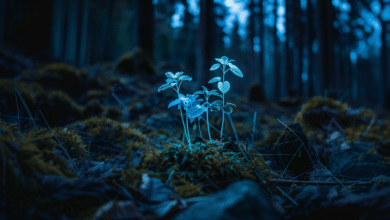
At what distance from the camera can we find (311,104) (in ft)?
10.7

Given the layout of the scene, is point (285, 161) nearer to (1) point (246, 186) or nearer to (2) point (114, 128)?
(1) point (246, 186)

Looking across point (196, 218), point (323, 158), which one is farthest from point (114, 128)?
point (323, 158)

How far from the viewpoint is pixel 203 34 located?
5520 millimetres

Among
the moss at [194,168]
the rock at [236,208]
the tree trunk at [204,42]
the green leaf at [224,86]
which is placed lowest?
the moss at [194,168]

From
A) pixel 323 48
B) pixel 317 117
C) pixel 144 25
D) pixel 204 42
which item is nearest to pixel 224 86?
pixel 317 117

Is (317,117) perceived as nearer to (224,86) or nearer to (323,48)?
(224,86)

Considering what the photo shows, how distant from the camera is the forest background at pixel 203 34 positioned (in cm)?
593

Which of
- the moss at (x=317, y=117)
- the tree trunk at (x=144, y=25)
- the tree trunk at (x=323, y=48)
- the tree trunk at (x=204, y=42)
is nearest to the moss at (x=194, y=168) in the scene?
the moss at (x=317, y=117)

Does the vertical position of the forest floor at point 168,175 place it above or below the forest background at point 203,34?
below

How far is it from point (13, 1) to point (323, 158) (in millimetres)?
8991

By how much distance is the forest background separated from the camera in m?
5.93

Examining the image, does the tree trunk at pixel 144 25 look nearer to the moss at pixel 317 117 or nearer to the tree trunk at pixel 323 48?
the moss at pixel 317 117

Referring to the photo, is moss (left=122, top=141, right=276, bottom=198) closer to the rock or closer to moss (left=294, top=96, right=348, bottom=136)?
the rock

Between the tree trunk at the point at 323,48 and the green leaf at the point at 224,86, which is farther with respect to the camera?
the tree trunk at the point at 323,48
